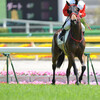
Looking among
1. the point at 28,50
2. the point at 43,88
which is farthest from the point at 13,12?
the point at 43,88

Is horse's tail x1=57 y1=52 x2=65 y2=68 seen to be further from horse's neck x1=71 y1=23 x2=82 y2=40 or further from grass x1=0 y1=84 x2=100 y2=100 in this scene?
grass x1=0 y1=84 x2=100 y2=100

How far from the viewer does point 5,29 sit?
2527 cm

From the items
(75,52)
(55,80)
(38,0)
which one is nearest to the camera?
(75,52)

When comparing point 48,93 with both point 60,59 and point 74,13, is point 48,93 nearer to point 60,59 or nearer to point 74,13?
point 74,13

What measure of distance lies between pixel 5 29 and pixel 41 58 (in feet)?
39.2

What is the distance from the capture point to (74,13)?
22.2 feet

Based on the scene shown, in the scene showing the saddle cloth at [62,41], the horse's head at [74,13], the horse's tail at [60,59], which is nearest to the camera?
the horse's head at [74,13]

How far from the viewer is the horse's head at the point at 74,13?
6676 millimetres

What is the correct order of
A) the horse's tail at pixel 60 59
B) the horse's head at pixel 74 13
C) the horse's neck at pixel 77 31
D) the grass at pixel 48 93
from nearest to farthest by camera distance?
the grass at pixel 48 93 < the horse's head at pixel 74 13 < the horse's neck at pixel 77 31 < the horse's tail at pixel 60 59

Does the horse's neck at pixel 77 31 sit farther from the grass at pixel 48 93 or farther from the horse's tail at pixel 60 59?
the grass at pixel 48 93

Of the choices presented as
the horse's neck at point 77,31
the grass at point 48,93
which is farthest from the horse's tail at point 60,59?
the grass at point 48,93

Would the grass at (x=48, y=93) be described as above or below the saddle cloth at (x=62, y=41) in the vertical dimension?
below

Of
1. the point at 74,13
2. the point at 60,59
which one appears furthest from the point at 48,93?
the point at 60,59

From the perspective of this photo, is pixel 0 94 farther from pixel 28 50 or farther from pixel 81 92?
pixel 28 50
